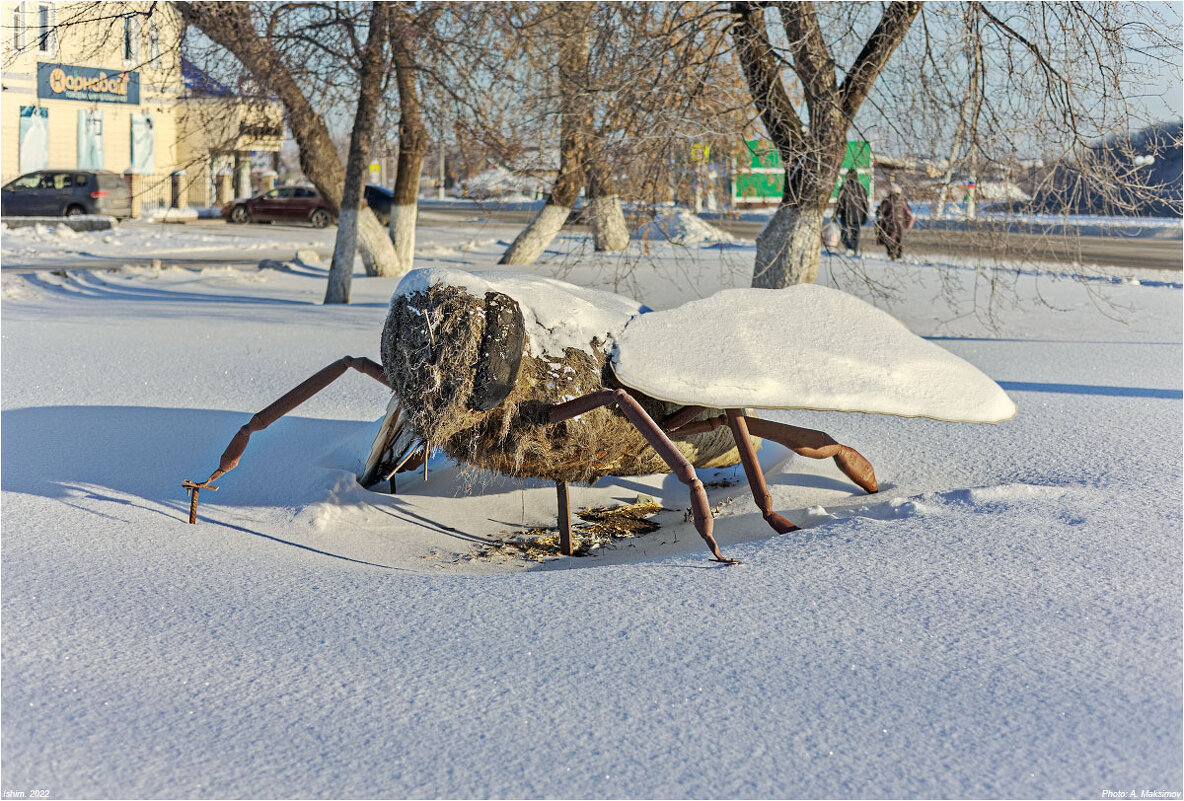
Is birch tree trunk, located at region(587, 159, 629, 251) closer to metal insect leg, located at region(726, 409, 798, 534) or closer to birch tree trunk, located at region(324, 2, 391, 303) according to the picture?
birch tree trunk, located at region(324, 2, 391, 303)

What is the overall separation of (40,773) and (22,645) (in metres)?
0.75

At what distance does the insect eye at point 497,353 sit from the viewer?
356cm

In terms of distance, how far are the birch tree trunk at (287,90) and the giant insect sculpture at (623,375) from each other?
6858 millimetres

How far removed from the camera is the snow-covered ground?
7.02 feet

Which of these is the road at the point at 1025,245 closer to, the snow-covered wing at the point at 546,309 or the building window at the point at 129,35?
the building window at the point at 129,35

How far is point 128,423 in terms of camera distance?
210 inches

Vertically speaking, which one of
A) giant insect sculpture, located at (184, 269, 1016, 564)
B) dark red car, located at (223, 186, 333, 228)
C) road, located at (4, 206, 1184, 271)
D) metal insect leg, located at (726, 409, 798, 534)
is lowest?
metal insect leg, located at (726, 409, 798, 534)

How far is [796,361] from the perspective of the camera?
3916 mm

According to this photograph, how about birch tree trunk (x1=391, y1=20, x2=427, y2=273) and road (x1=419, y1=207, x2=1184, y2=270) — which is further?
birch tree trunk (x1=391, y1=20, x2=427, y2=273)

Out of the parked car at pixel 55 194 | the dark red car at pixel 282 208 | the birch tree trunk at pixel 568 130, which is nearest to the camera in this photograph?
the birch tree trunk at pixel 568 130

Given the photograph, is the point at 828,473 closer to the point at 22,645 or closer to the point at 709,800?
the point at 709,800

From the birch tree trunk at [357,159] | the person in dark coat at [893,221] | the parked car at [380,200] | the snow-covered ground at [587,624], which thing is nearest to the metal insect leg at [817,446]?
the snow-covered ground at [587,624]

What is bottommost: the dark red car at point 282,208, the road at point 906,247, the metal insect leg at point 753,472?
the metal insect leg at point 753,472

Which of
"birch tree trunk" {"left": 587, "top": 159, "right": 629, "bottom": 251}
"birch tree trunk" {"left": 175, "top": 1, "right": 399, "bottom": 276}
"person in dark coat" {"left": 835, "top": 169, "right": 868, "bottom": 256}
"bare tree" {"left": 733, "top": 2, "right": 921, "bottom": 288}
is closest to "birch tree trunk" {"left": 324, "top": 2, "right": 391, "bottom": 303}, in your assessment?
"birch tree trunk" {"left": 175, "top": 1, "right": 399, "bottom": 276}
